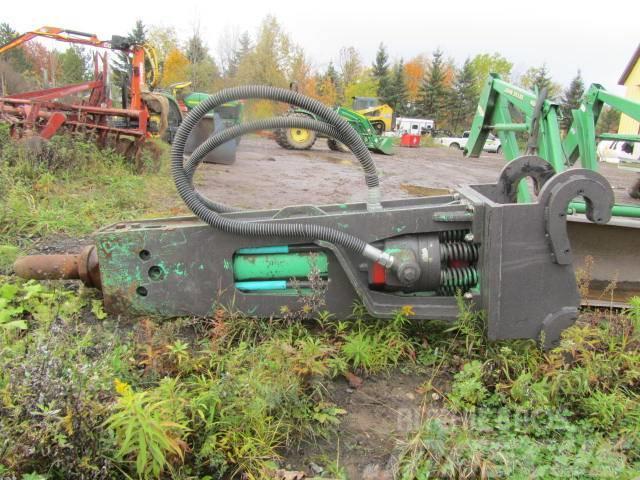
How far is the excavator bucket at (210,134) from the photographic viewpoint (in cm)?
1106

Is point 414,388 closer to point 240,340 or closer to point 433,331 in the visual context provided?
point 433,331

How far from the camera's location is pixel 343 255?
2725mm

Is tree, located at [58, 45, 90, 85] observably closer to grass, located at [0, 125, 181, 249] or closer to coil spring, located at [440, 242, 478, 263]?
grass, located at [0, 125, 181, 249]

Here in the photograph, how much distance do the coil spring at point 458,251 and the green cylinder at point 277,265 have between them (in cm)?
64

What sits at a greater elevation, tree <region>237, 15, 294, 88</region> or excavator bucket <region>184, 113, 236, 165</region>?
tree <region>237, 15, 294, 88</region>

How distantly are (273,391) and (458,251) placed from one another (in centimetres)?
125

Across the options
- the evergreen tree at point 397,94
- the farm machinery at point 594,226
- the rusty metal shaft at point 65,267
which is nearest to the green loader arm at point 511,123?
the farm machinery at point 594,226

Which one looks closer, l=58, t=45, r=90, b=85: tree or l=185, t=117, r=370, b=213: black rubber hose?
l=185, t=117, r=370, b=213: black rubber hose

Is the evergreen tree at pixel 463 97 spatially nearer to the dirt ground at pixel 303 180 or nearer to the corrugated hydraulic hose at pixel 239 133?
the dirt ground at pixel 303 180

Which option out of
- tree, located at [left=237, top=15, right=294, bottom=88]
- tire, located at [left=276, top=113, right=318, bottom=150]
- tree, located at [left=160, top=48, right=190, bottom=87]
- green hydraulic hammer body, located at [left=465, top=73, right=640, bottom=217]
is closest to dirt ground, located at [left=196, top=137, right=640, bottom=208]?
tire, located at [left=276, top=113, right=318, bottom=150]

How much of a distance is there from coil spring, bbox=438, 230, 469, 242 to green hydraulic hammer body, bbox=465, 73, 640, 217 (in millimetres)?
1274

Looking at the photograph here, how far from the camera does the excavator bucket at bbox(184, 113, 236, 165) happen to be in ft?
36.3

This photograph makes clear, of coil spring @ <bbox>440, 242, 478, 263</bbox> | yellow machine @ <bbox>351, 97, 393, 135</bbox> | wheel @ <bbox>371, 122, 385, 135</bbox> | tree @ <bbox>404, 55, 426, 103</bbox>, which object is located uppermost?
tree @ <bbox>404, 55, 426, 103</bbox>

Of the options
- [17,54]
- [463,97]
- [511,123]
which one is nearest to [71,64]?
[17,54]
